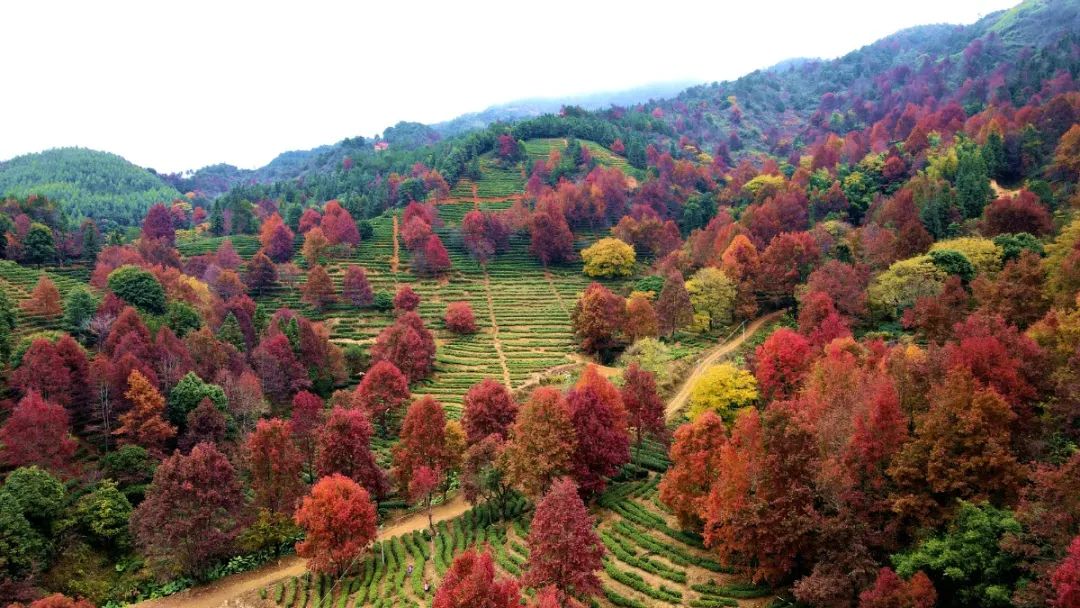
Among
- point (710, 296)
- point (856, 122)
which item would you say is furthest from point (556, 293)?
point (856, 122)

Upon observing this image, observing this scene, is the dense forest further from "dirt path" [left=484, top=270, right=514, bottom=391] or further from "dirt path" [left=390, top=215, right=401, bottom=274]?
"dirt path" [left=390, top=215, right=401, bottom=274]

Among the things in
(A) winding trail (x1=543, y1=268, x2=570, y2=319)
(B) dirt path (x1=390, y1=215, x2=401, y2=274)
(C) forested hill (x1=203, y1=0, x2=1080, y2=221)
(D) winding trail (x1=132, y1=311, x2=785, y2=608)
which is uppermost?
(C) forested hill (x1=203, y1=0, x2=1080, y2=221)

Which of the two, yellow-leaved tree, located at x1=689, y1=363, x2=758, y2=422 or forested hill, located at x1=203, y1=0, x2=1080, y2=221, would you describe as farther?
forested hill, located at x1=203, y1=0, x2=1080, y2=221

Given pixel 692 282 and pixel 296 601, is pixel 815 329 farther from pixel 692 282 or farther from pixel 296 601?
pixel 296 601

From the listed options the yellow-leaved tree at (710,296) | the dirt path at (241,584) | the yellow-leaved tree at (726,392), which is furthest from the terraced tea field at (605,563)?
the yellow-leaved tree at (710,296)

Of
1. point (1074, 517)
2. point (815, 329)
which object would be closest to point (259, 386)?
point (815, 329)

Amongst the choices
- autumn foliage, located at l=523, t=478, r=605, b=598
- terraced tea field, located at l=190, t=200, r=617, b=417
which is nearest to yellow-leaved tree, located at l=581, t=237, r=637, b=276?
terraced tea field, located at l=190, t=200, r=617, b=417

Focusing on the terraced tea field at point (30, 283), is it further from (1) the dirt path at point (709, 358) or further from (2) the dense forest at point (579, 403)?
(1) the dirt path at point (709, 358)
